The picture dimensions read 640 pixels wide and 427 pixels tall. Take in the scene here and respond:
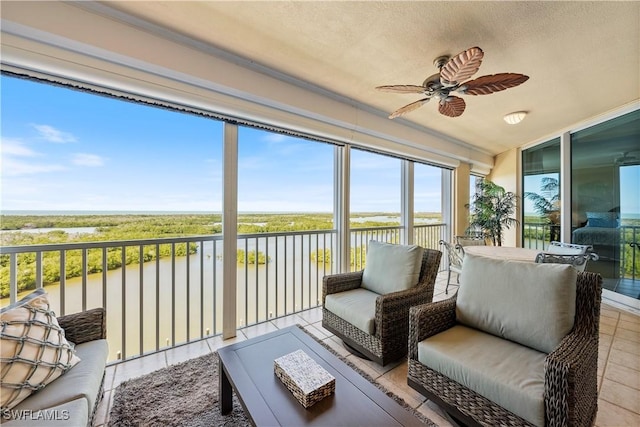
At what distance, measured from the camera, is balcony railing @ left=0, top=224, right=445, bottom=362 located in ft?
6.19

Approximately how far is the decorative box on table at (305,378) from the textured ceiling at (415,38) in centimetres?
220

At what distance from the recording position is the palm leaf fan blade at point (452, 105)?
7.28ft

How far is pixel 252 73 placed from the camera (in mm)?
2312

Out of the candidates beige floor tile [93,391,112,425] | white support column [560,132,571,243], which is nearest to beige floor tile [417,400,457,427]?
beige floor tile [93,391,112,425]

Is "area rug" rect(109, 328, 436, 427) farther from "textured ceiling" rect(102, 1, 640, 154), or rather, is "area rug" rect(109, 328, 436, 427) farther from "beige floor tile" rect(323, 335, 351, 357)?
"textured ceiling" rect(102, 1, 640, 154)

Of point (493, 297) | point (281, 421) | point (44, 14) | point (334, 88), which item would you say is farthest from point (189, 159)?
point (493, 297)

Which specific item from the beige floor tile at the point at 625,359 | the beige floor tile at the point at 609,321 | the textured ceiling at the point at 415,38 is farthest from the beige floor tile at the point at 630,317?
the textured ceiling at the point at 415,38

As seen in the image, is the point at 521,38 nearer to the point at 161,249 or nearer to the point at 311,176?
the point at 311,176

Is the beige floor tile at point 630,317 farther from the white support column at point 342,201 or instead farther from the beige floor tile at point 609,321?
the white support column at point 342,201

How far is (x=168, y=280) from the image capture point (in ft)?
7.82

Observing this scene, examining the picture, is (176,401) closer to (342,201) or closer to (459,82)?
(342,201)

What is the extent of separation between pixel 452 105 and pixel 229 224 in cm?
244

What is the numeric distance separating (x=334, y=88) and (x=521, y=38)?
1648mm

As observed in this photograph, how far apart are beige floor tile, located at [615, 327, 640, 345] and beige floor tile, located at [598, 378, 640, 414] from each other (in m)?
1.00
